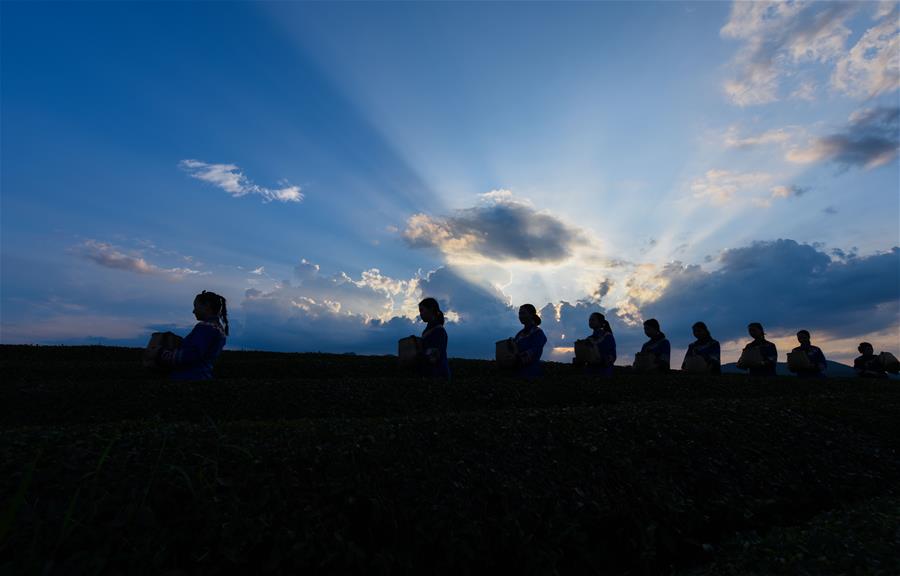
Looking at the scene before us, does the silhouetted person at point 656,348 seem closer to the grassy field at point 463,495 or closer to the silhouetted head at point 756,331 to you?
the silhouetted head at point 756,331

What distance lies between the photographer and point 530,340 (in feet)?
46.3

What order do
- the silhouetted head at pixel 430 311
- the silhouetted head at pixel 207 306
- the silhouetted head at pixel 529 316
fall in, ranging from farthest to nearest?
the silhouetted head at pixel 529 316 < the silhouetted head at pixel 430 311 < the silhouetted head at pixel 207 306

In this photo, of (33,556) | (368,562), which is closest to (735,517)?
(368,562)

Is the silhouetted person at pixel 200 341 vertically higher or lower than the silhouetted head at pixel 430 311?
lower

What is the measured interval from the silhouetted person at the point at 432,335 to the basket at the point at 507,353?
1.85 m

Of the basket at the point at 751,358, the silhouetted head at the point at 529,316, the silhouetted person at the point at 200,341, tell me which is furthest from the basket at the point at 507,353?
the basket at the point at 751,358

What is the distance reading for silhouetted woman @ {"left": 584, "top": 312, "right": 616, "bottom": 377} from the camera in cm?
1700

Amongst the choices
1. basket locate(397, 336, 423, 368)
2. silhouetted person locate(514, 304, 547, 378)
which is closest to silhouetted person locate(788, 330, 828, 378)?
silhouetted person locate(514, 304, 547, 378)

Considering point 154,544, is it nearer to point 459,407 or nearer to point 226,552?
point 226,552

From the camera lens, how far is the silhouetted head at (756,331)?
19.5m

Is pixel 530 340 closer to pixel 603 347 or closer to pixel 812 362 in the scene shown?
pixel 603 347

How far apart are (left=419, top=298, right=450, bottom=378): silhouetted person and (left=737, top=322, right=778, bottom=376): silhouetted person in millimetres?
12026

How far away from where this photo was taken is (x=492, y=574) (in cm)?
457

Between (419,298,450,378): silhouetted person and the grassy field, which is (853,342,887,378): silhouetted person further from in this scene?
(419,298,450,378): silhouetted person
